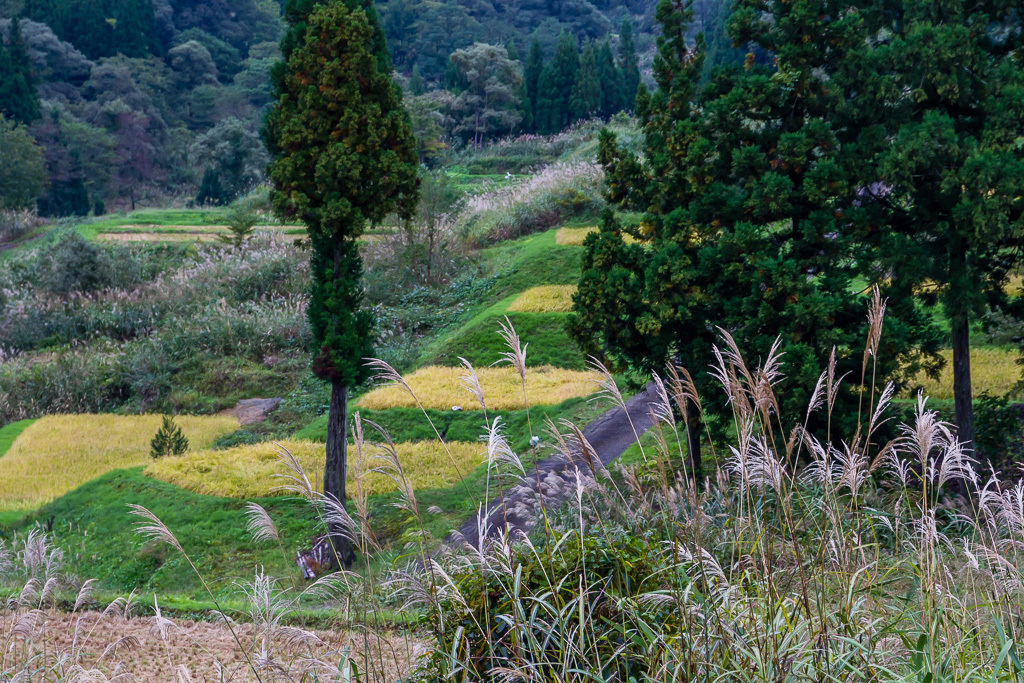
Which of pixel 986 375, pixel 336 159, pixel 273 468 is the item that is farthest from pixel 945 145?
pixel 273 468

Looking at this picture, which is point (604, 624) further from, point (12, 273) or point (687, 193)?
point (12, 273)

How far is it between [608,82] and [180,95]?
76.0ft

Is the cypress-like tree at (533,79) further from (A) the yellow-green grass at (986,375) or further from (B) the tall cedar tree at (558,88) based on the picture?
(A) the yellow-green grass at (986,375)

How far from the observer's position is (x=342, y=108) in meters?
8.23

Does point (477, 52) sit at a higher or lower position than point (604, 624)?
higher

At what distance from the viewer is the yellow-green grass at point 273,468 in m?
9.79

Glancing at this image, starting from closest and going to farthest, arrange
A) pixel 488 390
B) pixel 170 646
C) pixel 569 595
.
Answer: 1. pixel 569 595
2. pixel 170 646
3. pixel 488 390

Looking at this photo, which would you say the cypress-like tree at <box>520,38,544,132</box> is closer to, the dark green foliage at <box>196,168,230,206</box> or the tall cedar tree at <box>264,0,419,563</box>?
the dark green foliage at <box>196,168,230,206</box>

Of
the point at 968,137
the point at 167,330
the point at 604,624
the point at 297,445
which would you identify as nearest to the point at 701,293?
the point at 968,137

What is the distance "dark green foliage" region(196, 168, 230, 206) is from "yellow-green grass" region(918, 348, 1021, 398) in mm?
32081

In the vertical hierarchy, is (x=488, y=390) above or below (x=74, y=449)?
above

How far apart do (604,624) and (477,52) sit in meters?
38.1

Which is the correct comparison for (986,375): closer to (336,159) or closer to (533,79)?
(336,159)

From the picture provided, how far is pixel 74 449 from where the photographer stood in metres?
12.5
